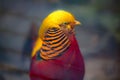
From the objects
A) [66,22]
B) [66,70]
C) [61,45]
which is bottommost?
[66,70]

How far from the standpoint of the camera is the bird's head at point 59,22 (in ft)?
4.78

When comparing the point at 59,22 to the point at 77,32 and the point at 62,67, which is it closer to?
the point at 77,32

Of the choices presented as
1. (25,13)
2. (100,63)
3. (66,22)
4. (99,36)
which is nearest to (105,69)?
→ (100,63)

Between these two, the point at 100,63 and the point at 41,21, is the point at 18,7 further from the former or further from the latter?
the point at 100,63

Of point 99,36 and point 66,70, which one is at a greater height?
point 99,36

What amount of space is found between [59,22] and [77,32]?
96mm

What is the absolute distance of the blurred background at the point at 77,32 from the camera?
149 centimetres

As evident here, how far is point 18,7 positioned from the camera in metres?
1.50

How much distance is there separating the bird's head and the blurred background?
22 mm

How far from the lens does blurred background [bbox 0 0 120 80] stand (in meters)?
1.49

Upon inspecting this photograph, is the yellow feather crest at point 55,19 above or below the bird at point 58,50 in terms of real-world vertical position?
above

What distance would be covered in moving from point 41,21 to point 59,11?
93mm

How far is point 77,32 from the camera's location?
148 cm

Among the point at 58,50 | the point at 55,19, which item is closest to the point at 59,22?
the point at 55,19
